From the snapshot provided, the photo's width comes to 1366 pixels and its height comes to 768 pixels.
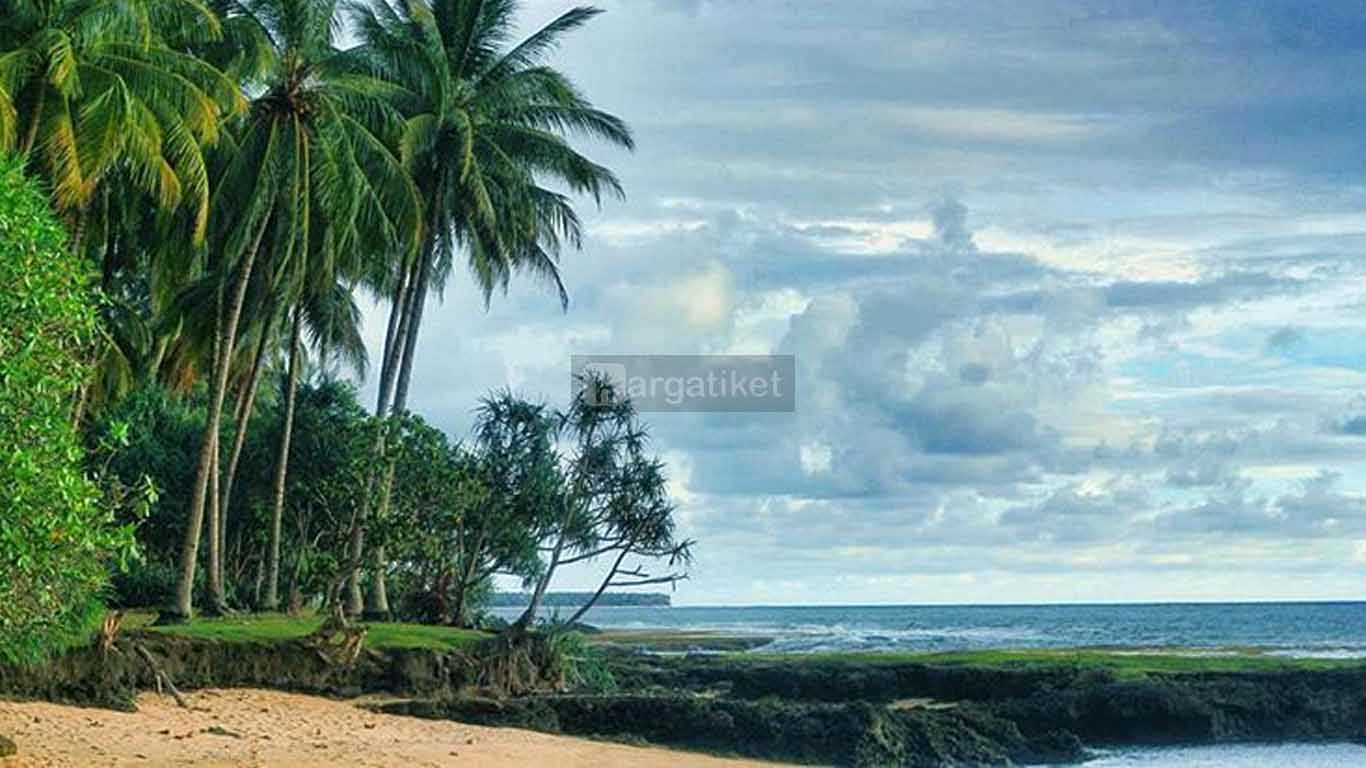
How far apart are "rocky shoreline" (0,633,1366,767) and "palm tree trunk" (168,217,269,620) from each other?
310 cm

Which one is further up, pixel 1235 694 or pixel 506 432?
pixel 506 432

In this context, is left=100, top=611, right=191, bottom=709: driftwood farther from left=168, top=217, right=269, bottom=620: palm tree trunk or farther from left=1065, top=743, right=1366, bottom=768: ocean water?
left=1065, top=743, right=1366, bottom=768: ocean water

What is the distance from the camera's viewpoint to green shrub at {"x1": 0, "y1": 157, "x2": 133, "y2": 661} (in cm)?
1598

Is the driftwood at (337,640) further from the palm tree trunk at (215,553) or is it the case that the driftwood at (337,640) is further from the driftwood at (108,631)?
the driftwood at (108,631)

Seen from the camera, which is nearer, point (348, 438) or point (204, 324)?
point (204, 324)

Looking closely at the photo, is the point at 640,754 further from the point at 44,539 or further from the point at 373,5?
the point at 373,5

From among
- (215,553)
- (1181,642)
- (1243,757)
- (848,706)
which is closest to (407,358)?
(215,553)

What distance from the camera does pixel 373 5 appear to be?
39.2 meters

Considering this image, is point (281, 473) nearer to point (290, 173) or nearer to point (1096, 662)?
point (290, 173)

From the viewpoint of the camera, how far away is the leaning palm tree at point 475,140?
36469mm

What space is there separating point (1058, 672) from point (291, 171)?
21472mm

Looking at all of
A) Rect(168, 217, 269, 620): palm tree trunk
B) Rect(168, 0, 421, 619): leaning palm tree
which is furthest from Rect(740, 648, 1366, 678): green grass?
Rect(168, 217, 269, 620): palm tree trunk

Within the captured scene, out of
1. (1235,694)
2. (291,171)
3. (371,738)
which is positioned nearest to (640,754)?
(371,738)

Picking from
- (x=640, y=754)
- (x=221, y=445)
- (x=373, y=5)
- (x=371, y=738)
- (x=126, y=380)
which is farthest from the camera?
(x=221, y=445)
